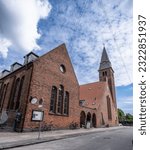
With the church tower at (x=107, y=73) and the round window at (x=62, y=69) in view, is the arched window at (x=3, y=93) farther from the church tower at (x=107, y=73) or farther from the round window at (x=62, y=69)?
the church tower at (x=107, y=73)

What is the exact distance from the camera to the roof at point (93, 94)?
3439 cm

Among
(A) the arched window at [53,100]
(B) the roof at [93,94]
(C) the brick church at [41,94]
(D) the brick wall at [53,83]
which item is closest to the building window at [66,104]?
(C) the brick church at [41,94]

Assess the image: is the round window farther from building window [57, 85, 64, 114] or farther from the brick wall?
building window [57, 85, 64, 114]

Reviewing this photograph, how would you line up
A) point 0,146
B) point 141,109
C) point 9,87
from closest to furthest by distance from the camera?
point 141,109 < point 0,146 < point 9,87

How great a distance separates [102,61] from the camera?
56250 mm

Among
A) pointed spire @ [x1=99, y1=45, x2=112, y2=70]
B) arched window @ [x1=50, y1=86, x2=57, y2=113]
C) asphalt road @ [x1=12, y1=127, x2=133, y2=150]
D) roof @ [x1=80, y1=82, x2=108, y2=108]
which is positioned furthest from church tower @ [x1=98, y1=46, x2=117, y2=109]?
asphalt road @ [x1=12, y1=127, x2=133, y2=150]

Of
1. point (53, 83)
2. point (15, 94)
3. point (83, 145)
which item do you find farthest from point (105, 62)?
point (83, 145)

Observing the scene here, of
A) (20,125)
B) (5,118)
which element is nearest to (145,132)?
(20,125)

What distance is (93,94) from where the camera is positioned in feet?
123

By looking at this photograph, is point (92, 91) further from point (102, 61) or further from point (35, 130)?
point (35, 130)

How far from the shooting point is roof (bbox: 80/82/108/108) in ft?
113

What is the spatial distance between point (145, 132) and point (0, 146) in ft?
20.7

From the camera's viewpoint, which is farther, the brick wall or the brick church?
the brick wall

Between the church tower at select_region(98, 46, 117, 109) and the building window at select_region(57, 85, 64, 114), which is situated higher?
the church tower at select_region(98, 46, 117, 109)
